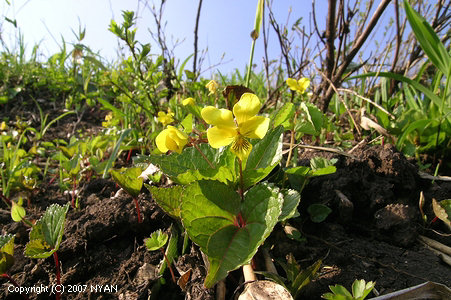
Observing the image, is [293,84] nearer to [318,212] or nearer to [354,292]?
[318,212]

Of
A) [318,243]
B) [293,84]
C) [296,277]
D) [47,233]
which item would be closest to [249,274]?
[296,277]

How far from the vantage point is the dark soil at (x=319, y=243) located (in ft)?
3.41

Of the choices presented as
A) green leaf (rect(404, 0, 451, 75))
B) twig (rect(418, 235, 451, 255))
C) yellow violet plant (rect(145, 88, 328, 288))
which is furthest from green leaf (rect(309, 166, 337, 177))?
green leaf (rect(404, 0, 451, 75))

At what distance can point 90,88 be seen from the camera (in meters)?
4.58

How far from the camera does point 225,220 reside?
3.13 ft

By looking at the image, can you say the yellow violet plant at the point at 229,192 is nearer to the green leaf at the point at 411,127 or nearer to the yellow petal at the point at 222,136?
the yellow petal at the point at 222,136

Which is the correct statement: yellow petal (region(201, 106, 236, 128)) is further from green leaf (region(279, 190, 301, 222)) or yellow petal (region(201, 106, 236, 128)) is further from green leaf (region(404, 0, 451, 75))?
green leaf (region(404, 0, 451, 75))

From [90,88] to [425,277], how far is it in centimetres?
469

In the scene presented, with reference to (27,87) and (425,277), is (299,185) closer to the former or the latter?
(425,277)

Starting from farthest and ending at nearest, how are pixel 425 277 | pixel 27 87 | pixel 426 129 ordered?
pixel 27 87 → pixel 426 129 → pixel 425 277

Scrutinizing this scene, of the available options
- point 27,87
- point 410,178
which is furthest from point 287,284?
point 27,87

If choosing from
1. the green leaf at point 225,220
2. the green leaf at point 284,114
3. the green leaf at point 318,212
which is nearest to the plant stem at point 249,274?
the green leaf at point 225,220

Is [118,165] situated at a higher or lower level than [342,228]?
higher

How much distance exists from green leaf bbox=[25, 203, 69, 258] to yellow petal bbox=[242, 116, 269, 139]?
0.70 metres
